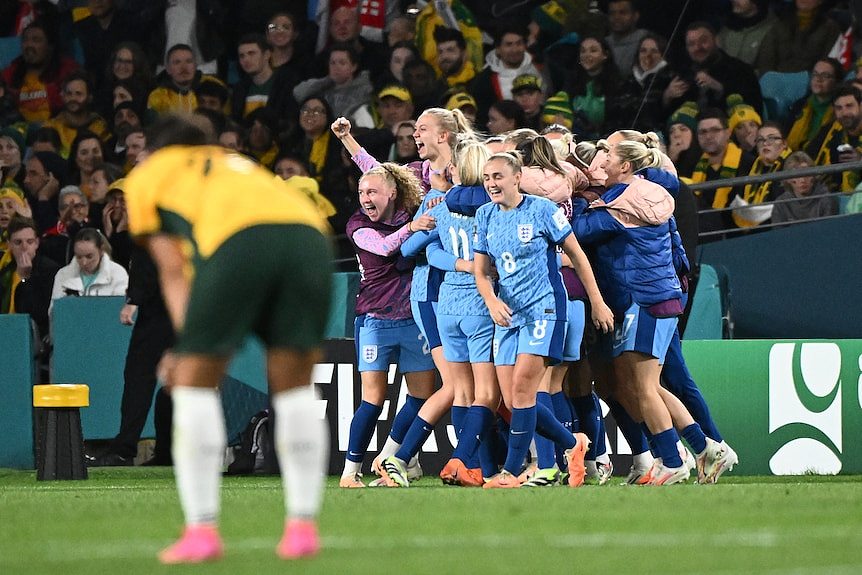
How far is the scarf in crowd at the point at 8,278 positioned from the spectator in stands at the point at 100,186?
2.70ft

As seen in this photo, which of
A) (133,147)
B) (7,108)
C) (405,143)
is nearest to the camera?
(405,143)

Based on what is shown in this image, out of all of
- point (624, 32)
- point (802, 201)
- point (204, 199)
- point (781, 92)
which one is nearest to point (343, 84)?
point (624, 32)

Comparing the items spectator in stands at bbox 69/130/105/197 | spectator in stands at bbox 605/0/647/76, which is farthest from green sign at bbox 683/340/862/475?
spectator in stands at bbox 69/130/105/197

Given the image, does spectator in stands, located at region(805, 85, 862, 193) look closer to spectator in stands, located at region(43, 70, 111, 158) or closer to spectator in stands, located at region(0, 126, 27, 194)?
spectator in stands, located at region(43, 70, 111, 158)

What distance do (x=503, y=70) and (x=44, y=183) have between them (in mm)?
4702

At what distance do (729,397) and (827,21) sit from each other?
5.74 metres

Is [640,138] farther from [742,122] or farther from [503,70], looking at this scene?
[503,70]

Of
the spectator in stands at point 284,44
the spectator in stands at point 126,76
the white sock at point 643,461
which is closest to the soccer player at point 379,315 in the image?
the white sock at point 643,461

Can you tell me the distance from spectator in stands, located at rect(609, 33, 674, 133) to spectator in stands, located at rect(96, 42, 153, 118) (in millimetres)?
5142

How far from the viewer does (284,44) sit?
55.9ft

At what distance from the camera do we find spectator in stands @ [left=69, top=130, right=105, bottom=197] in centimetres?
1619

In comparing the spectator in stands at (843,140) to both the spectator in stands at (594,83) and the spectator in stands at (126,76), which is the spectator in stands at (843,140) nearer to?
the spectator in stands at (594,83)

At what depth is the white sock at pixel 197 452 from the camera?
4801mm

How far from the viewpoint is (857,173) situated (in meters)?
13.8
